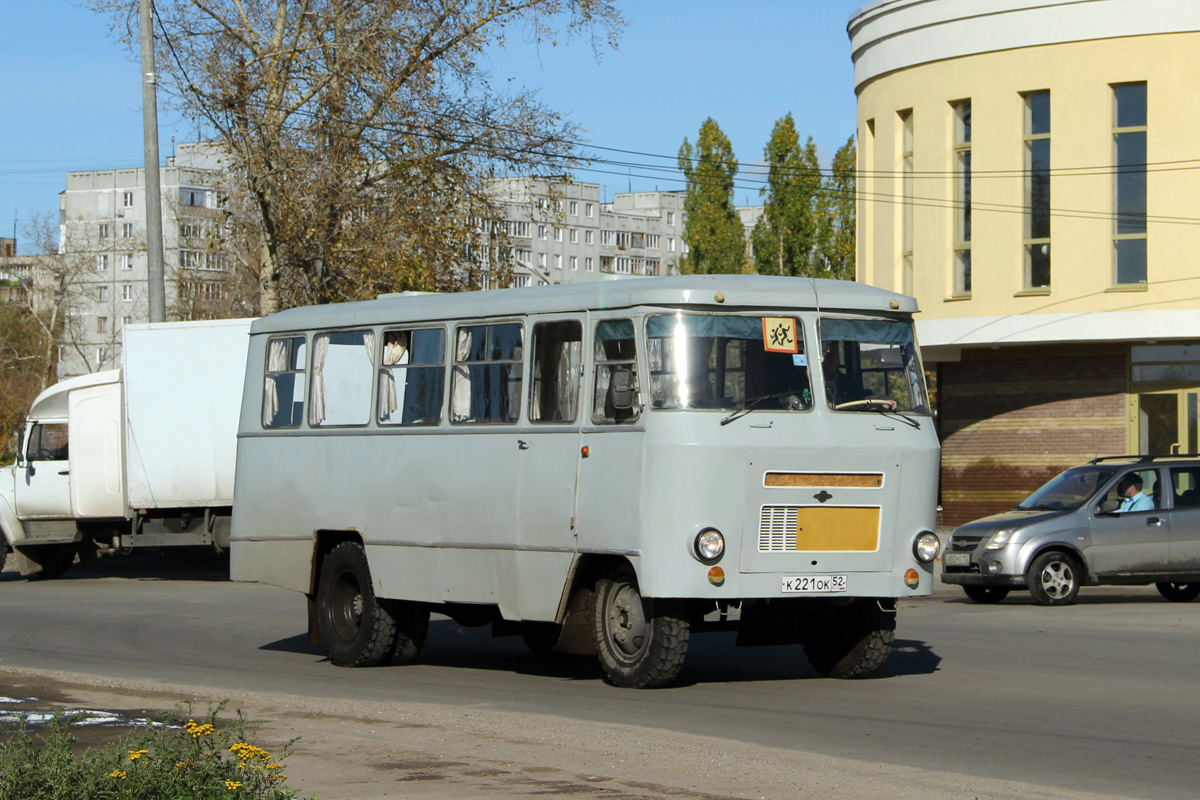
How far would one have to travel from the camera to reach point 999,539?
1939 centimetres

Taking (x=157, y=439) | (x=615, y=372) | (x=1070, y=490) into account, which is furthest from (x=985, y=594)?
(x=157, y=439)

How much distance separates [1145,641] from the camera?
15.0 meters

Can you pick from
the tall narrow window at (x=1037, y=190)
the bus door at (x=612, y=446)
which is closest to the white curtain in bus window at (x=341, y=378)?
the bus door at (x=612, y=446)

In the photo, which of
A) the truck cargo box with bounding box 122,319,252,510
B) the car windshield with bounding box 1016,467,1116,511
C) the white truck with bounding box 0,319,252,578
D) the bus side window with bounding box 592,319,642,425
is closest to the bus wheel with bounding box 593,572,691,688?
the bus side window with bounding box 592,319,642,425

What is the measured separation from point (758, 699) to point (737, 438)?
1.74 metres

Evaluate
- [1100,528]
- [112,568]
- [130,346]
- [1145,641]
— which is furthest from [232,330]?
[1145,641]

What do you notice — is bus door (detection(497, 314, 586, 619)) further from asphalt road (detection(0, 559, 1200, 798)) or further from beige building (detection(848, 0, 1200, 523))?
beige building (detection(848, 0, 1200, 523))

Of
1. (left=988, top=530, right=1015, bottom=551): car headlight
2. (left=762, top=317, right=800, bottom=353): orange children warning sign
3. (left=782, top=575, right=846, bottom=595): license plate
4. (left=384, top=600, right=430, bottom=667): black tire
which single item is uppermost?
(left=762, top=317, right=800, bottom=353): orange children warning sign

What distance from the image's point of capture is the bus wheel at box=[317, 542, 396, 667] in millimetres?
13062

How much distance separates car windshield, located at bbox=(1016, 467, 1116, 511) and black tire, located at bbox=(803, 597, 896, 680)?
846cm

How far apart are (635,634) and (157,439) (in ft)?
44.8

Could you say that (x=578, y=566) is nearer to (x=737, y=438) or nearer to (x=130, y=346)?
(x=737, y=438)

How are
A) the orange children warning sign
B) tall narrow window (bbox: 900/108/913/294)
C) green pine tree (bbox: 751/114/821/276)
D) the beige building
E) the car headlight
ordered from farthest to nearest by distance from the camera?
Answer: green pine tree (bbox: 751/114/821/276) < tall narrow window (bbox: 900/108/913/294) < the beige building < the car headlight < the orange children warning sign

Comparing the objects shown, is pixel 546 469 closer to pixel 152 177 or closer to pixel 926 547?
pixel 926 547
